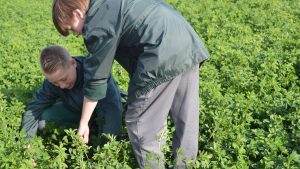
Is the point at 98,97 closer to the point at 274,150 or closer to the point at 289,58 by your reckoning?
the point at 274,150

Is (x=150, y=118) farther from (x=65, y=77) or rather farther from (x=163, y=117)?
(x=65, y=77)

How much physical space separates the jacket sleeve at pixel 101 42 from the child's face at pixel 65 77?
0.67 m

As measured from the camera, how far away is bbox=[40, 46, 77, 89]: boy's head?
3.67 m

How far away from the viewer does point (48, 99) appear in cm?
409

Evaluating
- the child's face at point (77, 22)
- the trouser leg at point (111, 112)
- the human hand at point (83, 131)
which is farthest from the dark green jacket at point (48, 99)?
the child's face at point (77, 22)

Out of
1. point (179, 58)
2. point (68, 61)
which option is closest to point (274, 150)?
point (179, 58)

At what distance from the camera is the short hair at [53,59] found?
3.67 metres

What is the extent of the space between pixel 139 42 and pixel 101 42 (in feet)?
0.94

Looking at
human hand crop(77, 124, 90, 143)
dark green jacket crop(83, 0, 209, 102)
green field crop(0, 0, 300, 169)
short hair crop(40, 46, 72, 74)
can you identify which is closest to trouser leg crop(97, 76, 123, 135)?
green field crop(0, 0, 300, 169)

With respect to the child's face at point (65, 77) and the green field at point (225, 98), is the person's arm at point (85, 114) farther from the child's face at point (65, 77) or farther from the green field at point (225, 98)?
the child's face at point (65, 77)

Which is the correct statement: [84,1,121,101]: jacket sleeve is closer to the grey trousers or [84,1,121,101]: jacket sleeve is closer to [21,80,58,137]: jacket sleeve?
the grey trousers

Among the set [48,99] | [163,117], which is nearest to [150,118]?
[163,117]

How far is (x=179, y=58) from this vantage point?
307 centimetres

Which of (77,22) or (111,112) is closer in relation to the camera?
(77,22)
